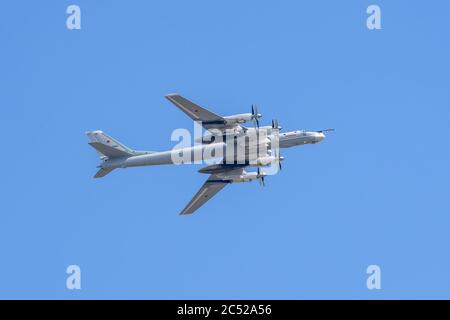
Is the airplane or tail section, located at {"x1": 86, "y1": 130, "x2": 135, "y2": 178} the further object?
tail section, located at {"x1": 86, "y1": 130, "x2": 135, "y2": 178}

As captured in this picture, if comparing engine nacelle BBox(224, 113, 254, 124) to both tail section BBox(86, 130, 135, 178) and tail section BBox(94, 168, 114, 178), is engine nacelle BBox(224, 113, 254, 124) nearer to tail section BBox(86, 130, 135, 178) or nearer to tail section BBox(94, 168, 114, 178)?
tail section BBox(86, 130, 135, 178)

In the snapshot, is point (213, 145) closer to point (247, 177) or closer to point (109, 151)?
point (247, 177)

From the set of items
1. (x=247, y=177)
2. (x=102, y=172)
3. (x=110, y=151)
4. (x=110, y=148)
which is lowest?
(x=247, y=177)

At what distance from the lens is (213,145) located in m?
74.1

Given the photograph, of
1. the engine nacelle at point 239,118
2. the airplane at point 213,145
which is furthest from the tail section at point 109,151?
the engine nacelle at point 239,118

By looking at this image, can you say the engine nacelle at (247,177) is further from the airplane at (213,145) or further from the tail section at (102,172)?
the tail section at (102,172)

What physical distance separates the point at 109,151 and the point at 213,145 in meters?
8.17

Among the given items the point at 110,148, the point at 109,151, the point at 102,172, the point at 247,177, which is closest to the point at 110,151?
the point at 109,151

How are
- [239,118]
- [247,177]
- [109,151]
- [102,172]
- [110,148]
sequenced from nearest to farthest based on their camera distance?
[239,118] < [110,148] < [109,151] < [102,172] < [247,177]

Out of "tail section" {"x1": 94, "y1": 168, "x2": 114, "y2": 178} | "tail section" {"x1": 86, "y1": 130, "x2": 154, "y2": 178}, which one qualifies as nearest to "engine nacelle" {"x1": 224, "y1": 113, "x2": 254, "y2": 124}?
"tail section" {"x1": 86, "y1": 130, "x2": 154, "y2": 178}

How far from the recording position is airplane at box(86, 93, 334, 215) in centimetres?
7231

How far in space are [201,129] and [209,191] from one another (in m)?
7.68

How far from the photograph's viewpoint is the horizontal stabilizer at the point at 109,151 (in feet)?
245
